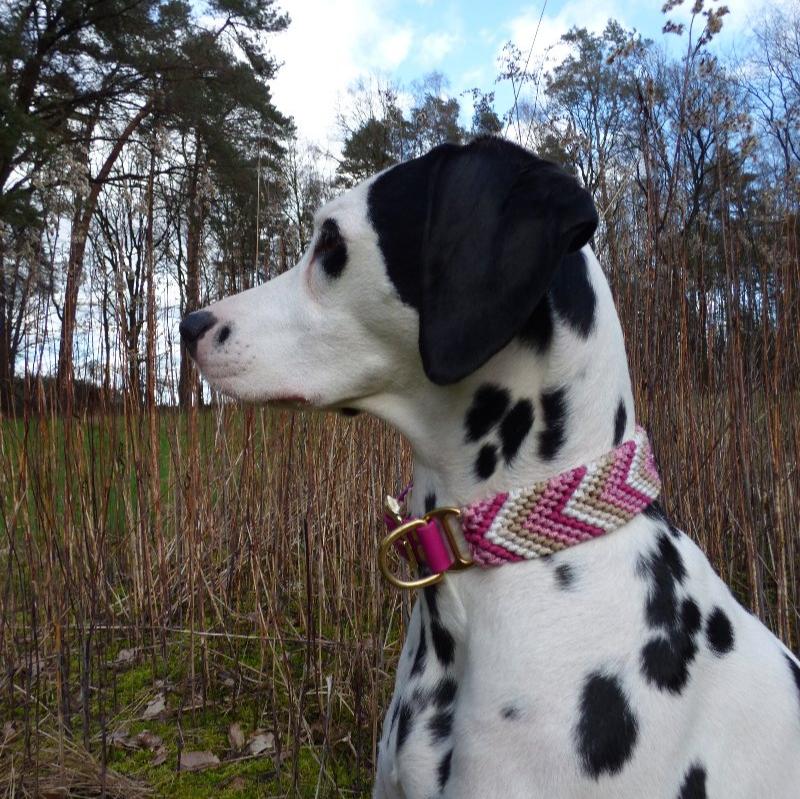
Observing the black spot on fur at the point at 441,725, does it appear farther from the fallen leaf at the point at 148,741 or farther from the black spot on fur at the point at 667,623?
the fallen leaf at the point at 148,741

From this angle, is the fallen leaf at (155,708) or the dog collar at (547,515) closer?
the dog collar at (547,515)

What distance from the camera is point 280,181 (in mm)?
3969

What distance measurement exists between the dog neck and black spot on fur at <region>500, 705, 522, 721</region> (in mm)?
352

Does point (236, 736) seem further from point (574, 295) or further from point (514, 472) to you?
point (574, 295)

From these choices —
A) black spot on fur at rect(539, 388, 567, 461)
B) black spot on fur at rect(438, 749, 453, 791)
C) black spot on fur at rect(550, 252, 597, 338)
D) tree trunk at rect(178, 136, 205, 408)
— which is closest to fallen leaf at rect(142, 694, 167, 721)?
tree trunk at rect(178, 136, 205, 408)

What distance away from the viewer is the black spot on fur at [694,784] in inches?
48.0

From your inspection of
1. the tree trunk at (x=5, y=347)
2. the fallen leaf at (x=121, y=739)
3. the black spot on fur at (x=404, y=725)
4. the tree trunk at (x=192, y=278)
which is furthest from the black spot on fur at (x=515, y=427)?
the fallen leaf at (x=121, y=739)

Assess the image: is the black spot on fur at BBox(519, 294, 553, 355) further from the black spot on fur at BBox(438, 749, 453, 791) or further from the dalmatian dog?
the black spot on fur at BBox(438, 749, 453, 791)

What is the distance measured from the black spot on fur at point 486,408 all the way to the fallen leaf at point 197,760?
203cm

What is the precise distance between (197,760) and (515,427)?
6.97 feet

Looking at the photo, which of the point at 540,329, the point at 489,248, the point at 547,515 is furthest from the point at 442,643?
the point at 489,248

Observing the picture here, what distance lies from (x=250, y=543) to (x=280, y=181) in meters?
1.84

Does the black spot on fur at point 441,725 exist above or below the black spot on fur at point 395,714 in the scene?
above

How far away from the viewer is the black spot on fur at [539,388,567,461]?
1.35m
